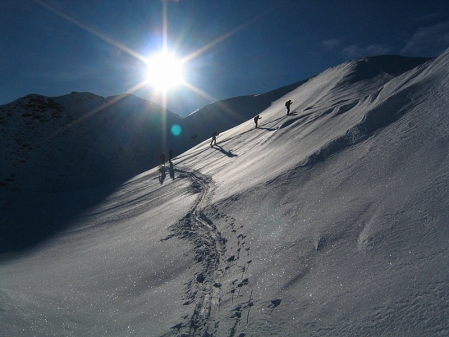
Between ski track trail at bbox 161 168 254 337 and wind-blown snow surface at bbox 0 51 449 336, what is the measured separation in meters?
0.02

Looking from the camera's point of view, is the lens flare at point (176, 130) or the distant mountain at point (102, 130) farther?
the lens flare at point (176, 130)

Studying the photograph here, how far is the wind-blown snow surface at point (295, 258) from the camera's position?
297 cm

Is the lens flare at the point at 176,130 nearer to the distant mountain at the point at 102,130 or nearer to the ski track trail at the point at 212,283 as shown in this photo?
the distant mountain at the point at 102,130

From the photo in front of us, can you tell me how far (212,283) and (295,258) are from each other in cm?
135

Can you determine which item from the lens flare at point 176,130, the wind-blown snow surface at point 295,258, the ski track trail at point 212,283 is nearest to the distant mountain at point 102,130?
the lens flare at point 176,130

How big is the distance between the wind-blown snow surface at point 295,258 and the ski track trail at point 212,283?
2 centimetres

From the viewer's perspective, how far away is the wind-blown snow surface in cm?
297

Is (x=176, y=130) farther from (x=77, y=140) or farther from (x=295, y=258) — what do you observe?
(x=295, y=258)

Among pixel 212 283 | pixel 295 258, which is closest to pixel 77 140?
pixel 212 283

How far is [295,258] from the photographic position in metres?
4.05

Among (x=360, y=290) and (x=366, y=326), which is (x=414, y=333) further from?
(x=360, y=290)

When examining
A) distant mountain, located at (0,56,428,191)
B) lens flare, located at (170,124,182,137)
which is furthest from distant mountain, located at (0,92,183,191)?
lens flare, located at (170,124,182,137)

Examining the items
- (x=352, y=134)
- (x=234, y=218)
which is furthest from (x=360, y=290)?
(x=352, y=134)

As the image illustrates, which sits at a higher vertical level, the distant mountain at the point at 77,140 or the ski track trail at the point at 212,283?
the distant mountain at the point at 77,140
